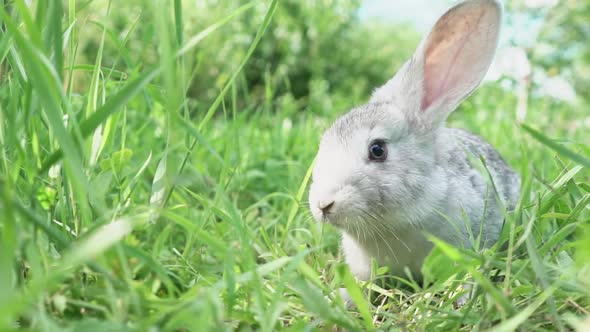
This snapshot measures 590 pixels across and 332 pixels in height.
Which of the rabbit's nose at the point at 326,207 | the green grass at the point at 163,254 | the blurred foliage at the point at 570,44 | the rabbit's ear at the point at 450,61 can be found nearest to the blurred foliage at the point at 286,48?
the blurred foliage at the point at 570,44

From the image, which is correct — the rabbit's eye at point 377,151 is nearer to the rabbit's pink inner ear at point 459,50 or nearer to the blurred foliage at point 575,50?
the rabbit's pink inner ear at point 459,50

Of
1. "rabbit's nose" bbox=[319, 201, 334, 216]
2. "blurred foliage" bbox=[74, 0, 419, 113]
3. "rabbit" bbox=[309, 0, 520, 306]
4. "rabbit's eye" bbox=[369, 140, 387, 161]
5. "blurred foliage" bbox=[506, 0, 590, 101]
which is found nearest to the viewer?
"rabbit's nose" bbox=[319, 201, 334, 216]

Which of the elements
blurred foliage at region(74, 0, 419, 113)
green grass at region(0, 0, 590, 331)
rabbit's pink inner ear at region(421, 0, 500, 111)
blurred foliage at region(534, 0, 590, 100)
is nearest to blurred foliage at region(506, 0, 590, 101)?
blurred foliage at region(534, 0, 590, 100)

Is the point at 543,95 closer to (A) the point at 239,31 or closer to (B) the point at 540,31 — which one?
(B) the point at 540,31

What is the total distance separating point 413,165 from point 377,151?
20 centimetres

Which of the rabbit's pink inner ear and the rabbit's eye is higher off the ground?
the rabbit's pink inner ear

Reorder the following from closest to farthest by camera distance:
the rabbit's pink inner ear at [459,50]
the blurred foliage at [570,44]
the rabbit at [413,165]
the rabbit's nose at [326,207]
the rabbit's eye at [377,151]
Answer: the rabbit's nose at [326,207] < the rabbit at [413,165] < the rabbit's eye at [377,151] < the rabbit's pink inner ear at [459,50] < the blurred foliage at [570,44]

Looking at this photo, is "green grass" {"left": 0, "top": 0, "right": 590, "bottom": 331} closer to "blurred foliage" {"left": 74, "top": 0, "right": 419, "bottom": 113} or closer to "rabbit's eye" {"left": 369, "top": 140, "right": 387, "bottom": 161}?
"rabbit's eye" {"left": 369, "top": 140, "right": 387, "bottom": 161}

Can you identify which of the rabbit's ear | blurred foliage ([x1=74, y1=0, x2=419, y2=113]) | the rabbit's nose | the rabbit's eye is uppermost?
the rabbit's ear

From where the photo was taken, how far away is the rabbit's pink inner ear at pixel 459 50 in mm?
3104

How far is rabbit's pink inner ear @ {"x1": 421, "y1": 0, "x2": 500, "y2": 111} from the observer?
10.2 feet

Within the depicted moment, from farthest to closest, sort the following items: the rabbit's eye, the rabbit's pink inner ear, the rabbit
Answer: the rabbit's pink inner ear → the rabbit's eye → the rabbit

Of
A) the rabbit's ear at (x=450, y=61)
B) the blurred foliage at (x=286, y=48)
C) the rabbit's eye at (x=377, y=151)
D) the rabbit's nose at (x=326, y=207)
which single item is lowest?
the blurred foliage at (x=286, y=48)

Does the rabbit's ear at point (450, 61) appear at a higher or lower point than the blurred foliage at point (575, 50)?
higher
